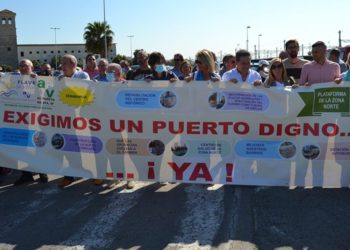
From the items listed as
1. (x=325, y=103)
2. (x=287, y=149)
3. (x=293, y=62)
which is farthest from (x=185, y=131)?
(x=293, y=62)

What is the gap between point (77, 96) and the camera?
607cm

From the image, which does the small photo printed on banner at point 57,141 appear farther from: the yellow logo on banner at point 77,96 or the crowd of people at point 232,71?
the crowd of people at point 232,71

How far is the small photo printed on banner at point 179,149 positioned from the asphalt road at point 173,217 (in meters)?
0.58

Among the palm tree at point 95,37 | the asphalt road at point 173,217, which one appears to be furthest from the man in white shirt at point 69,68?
the palm tree at point 95,37

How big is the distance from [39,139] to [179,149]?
80.0 inches

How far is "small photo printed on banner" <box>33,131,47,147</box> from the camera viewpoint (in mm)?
6227

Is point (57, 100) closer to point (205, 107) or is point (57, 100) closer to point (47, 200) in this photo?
point (47, 200)

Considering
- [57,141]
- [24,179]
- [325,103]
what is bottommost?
[24,179]

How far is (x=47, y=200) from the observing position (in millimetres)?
5852

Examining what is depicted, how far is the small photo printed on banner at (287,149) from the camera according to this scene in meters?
5.68

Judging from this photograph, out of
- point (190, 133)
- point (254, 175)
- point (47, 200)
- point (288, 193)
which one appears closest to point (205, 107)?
point (190, 133)

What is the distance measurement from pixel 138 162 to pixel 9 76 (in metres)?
2.27

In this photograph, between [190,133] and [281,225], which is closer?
[281,225]

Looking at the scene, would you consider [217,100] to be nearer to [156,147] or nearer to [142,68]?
[156,147]
